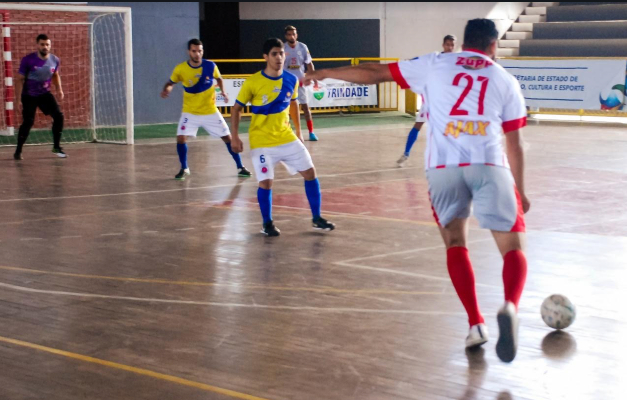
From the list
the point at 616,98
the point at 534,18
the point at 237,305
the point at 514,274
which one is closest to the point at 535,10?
the point at 534,18

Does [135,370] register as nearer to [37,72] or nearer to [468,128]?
[468,128]

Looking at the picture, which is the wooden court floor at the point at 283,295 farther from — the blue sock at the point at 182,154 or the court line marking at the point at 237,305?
the blue sock at the point at 182,154

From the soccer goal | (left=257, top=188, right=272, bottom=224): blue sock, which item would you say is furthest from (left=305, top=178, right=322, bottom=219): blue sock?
the soccer goal

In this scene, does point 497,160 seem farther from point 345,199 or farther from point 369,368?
point 345,199

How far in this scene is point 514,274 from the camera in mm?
5598

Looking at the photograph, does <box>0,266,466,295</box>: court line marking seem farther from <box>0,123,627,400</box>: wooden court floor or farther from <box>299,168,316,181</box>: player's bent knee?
<box>299,168,316,181</box>: player's bent knee

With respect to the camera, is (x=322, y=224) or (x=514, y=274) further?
(x=322, y=224)

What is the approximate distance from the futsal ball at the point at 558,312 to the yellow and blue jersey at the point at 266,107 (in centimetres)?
452

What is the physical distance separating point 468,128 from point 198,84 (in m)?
9.51

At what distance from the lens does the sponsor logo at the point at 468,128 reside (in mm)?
5598

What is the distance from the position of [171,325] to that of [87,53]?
60.6 ft

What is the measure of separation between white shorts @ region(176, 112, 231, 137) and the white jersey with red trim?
9226 millimetres

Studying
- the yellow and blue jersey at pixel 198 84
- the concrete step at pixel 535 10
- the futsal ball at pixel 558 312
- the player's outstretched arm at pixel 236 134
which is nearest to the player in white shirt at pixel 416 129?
the yellow and blue jersey at pixel 198 84

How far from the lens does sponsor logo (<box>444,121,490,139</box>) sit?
5.60 metres
